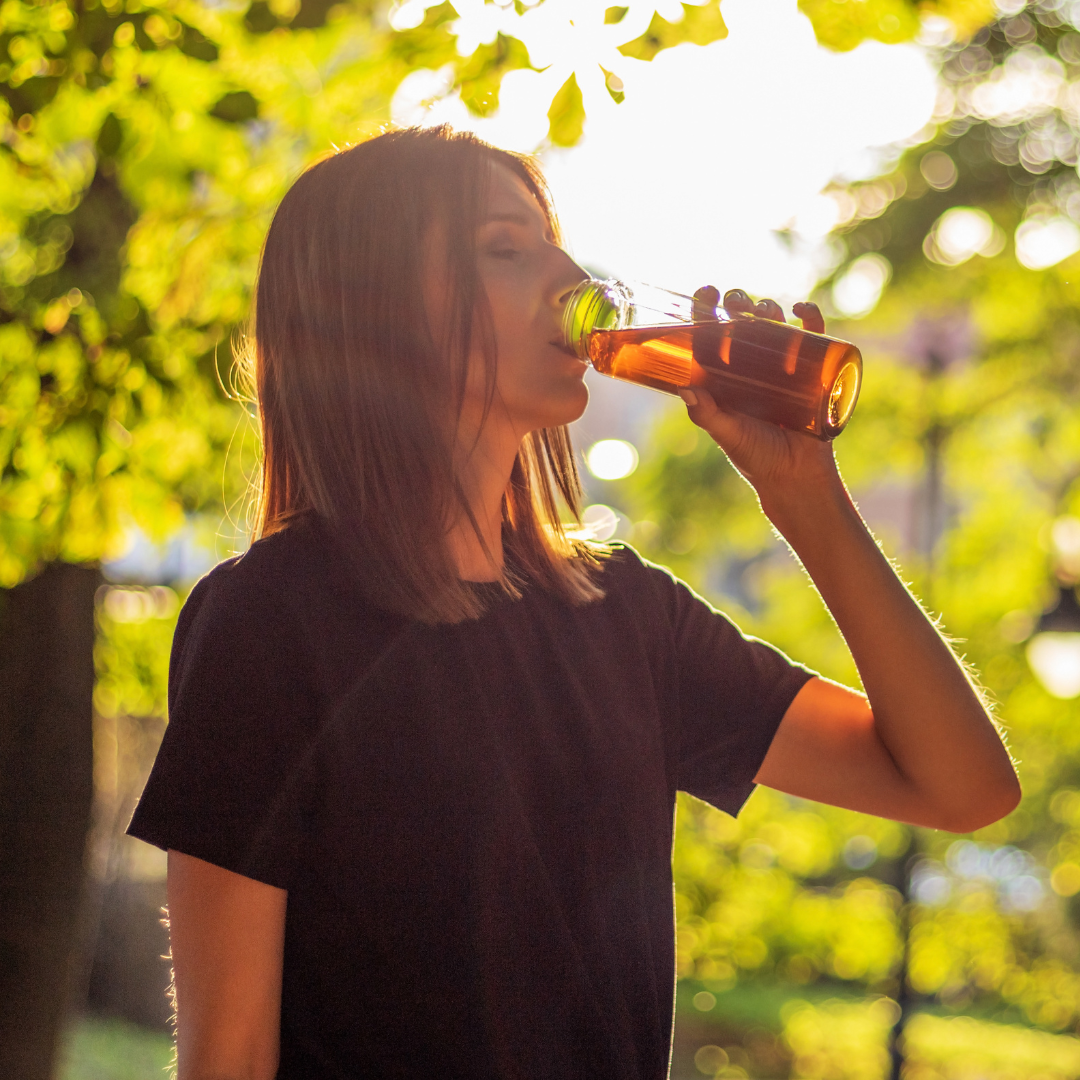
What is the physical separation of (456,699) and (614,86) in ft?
3.53

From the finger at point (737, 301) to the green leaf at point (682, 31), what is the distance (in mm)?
575

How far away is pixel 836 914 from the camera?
8180 mm

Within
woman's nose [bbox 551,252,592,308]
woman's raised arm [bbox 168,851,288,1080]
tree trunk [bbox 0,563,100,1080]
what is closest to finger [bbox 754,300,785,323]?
woman's nose [bbox 551,252,592,308]

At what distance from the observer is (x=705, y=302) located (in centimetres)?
150

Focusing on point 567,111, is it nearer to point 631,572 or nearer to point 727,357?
point 727,357

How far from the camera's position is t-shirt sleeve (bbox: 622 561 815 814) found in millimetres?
1507

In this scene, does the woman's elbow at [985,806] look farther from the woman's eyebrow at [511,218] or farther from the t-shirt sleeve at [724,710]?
the woman's eyebrow at [511,218]

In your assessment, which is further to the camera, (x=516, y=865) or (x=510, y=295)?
(x=510, y=295)

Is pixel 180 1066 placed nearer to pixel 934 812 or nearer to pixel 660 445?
pixel 934 812

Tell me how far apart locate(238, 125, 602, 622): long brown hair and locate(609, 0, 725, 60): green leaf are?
51 cm

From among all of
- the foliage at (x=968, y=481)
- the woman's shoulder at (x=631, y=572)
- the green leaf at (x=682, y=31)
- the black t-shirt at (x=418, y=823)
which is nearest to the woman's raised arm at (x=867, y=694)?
the woman's shoulder at (x=631, y=572)

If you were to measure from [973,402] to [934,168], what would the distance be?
1.82m

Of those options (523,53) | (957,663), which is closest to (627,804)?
(957,663)

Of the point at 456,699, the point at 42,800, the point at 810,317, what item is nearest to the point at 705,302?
the point at 810,317
